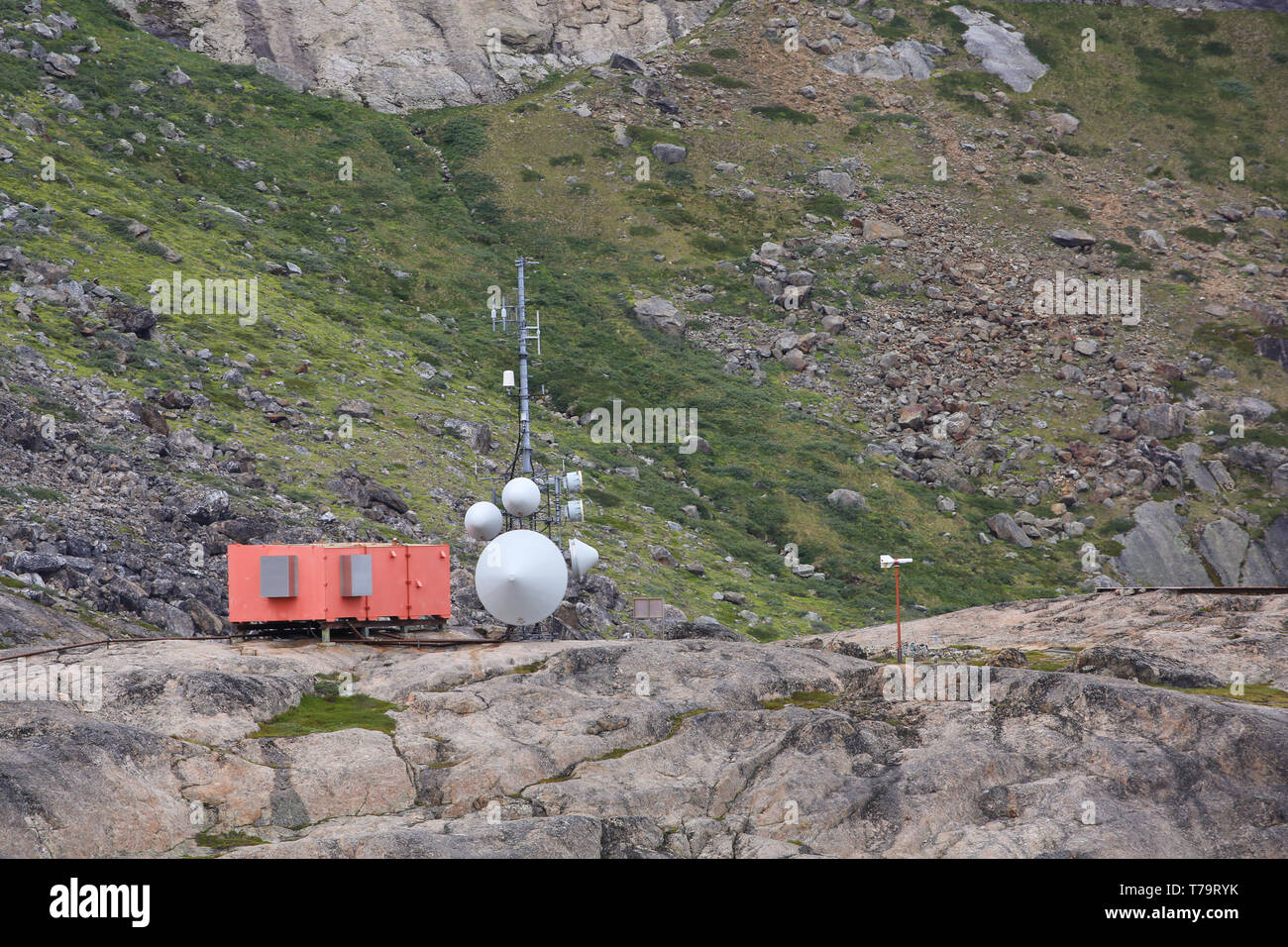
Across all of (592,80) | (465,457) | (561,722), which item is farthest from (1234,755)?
(592,80)

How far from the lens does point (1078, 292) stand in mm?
76062

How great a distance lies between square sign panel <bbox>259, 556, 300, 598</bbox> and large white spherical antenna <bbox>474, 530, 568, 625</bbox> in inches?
160

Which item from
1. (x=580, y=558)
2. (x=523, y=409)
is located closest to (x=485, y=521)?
(x=580, y=558)

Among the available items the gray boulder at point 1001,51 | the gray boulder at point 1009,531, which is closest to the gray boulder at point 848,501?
the gray boulder at point 1009,531

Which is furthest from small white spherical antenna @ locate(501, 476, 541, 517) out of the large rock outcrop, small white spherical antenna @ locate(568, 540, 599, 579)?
the large rock outcrop

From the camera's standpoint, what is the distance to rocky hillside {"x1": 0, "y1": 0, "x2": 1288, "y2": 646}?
4622 centimetres

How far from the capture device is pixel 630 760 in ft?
68.4

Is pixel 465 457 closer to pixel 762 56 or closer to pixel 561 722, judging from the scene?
pixel 561 722

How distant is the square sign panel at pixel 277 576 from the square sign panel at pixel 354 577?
1001 millimetres

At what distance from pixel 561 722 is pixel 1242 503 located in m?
53.6

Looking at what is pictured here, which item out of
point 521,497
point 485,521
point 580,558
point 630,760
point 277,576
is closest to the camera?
point 630,760

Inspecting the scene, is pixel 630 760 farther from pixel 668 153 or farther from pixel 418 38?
pixel 418 38

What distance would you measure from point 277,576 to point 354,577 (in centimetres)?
162

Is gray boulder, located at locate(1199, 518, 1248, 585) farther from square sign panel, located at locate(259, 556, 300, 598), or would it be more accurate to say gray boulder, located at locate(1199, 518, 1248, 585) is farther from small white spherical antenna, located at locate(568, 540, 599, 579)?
square sign panel, located at locate(259, 556, 300, 598)
